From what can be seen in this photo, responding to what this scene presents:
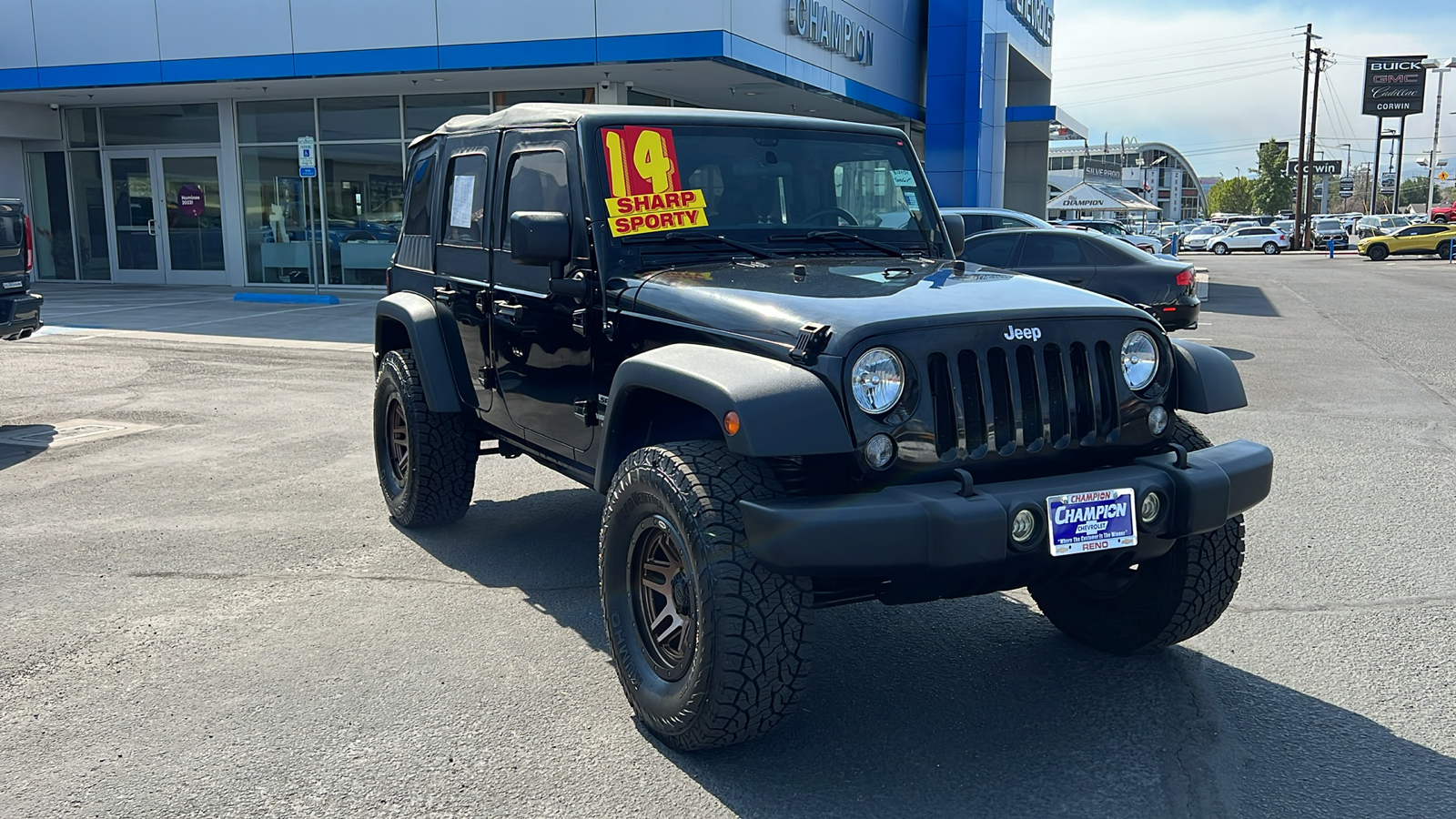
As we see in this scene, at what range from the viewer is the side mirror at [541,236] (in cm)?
423

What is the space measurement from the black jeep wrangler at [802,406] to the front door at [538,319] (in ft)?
0.05

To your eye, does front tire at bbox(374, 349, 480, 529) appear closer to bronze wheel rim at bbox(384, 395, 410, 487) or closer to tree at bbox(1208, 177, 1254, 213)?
bronze wheel rim at bbox(384, 395, 410, 487)

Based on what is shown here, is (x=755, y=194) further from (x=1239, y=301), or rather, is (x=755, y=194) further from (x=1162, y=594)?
(x=1239, y=301)

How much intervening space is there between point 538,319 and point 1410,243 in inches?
1810

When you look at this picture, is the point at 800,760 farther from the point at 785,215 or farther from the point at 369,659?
the point at 785,215

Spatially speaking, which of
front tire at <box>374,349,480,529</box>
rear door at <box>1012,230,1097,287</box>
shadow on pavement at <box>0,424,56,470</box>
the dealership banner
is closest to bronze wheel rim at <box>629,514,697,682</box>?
front tire at <box>374,349,480,529</box>

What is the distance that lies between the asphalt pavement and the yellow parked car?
40109mm

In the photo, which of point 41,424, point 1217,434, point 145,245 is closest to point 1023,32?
point 145,245

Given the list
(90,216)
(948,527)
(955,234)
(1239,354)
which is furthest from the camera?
(90,216)

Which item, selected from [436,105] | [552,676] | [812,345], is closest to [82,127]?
[436,105]

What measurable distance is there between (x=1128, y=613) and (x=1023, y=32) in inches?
1154

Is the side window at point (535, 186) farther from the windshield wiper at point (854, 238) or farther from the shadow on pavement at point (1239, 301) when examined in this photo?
the shadow on pavement at point (1239, 301)

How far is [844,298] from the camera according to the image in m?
3.75

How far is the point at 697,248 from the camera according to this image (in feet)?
14.9
